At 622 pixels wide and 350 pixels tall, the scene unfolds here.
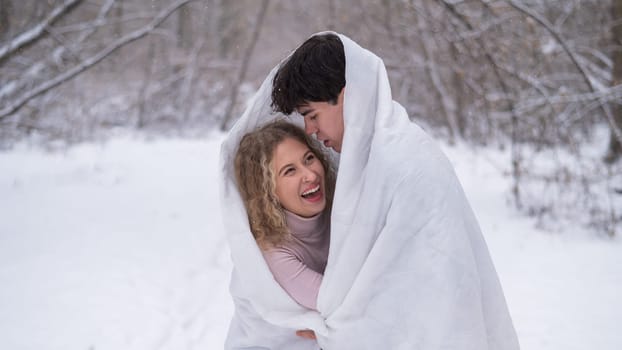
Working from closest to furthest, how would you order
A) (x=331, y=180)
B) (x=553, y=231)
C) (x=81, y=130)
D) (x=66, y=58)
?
(x=331, y=180) → (x=553, y=231) → (x=66, y=58) → (x=81, y=130)

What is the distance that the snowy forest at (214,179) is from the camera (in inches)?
138

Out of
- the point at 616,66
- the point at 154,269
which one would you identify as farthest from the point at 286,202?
the point at 616,66

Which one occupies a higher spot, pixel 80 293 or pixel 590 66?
pixel 590 66

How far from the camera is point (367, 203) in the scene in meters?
1.50

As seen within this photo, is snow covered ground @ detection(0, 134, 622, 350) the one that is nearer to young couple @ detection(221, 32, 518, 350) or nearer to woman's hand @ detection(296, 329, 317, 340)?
woman's hand @ detection(296, 329, 317, 340)

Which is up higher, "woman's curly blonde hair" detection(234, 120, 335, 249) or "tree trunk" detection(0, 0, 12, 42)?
"tree trunk" detection(0, 0, 12, 42)

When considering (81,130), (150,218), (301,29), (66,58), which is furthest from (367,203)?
(301,29)

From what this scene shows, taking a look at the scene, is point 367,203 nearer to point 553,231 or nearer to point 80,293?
point 80,293

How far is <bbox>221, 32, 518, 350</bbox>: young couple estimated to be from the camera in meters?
1.44

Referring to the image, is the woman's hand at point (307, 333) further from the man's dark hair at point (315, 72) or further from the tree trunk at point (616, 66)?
the tree trunk at point (616, 66)

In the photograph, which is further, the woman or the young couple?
the woman

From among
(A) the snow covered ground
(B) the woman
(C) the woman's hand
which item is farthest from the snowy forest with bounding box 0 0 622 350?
(B) the woman

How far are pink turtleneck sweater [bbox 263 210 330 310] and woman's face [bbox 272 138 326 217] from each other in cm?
6

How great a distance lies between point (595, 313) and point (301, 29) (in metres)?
13.9
